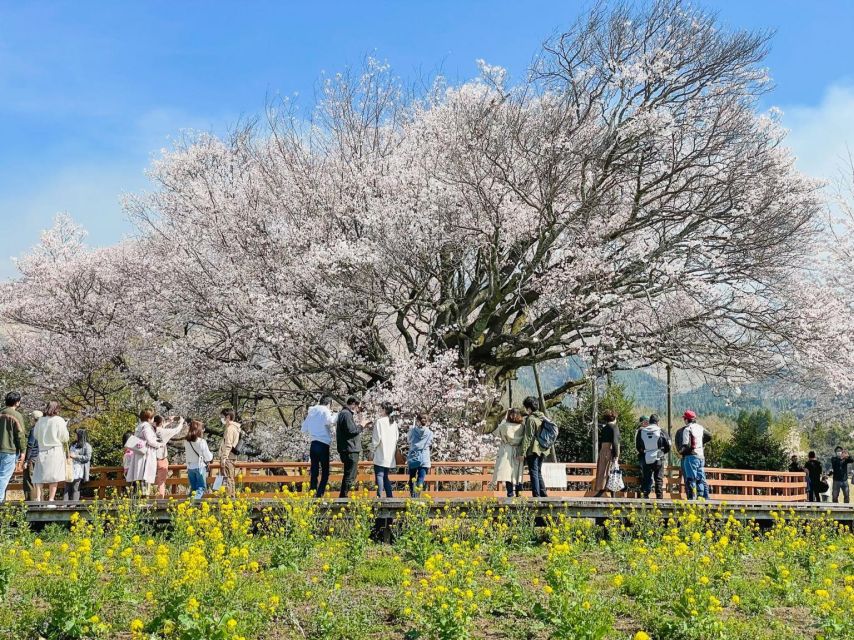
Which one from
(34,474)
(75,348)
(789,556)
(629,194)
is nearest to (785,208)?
(629,194)

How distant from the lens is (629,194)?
59.8ft

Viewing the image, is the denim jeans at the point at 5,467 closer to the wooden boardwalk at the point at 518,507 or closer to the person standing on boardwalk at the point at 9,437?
the person standing on boardwalk at the point at 9,437

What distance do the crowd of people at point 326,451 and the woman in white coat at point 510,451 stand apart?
0.05 ft

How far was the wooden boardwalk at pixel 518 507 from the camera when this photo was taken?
9.91 m

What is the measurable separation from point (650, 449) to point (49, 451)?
386 inches

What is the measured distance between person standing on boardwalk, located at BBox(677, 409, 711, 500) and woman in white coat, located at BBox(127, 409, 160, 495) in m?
8.58

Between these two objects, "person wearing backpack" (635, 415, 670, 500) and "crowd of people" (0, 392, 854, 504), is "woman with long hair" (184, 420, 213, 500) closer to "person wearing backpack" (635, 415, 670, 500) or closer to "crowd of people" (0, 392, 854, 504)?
"crowd of people" (0, 392, 854, 504)

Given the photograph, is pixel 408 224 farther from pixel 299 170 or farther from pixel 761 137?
pixel 761 137

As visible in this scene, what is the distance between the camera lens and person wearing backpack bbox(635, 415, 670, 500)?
44.9 ft

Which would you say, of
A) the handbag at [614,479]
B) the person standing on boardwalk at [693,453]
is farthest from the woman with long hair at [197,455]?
the person standing on boardwalk at [693,453]

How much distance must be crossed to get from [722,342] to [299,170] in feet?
38.2

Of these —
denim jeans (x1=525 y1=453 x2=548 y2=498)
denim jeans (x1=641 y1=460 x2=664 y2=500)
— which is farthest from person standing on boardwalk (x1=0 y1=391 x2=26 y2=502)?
denim jeans (x1=641 y1=460 x2=664 y2=500)

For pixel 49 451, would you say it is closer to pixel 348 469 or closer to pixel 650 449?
pixel 348 469

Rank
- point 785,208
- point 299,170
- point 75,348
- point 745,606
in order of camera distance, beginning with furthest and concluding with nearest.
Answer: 1. point 75,348
2. point 299,170
3. point 785,208
4. point 745,606
